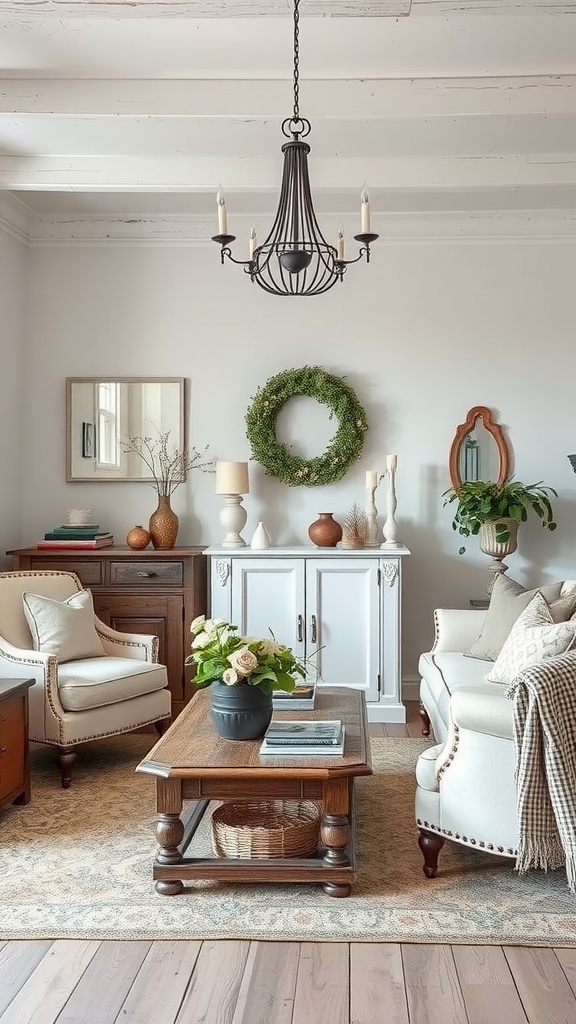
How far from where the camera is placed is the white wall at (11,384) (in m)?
5.39

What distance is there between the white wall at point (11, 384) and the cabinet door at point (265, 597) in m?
1.48

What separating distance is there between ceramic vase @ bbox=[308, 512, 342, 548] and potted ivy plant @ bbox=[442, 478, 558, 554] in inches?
27.6

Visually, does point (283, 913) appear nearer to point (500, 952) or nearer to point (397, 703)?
point (500, 952)

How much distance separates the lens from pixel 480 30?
3.52m

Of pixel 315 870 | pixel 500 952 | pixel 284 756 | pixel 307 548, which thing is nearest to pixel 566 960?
pixel 500 952

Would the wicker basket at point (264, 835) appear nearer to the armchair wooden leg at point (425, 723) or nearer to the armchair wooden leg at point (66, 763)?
the armchair wooden leg at point (66, 763)

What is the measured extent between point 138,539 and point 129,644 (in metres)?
0.79

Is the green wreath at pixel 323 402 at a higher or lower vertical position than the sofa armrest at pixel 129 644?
higher

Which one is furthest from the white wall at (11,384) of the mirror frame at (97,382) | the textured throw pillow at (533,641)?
the textured throw pillow at (533,641)

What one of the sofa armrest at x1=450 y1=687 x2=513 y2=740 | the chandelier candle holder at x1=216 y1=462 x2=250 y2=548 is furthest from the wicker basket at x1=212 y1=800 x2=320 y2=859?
the chandelier candle holder at x1=216 y1=462 x2=250 y2=548

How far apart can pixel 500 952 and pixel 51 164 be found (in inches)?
163

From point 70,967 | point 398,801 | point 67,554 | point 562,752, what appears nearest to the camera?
point 70,967

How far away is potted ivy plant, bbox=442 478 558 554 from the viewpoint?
16.9 ft

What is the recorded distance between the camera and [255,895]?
9.45ft
